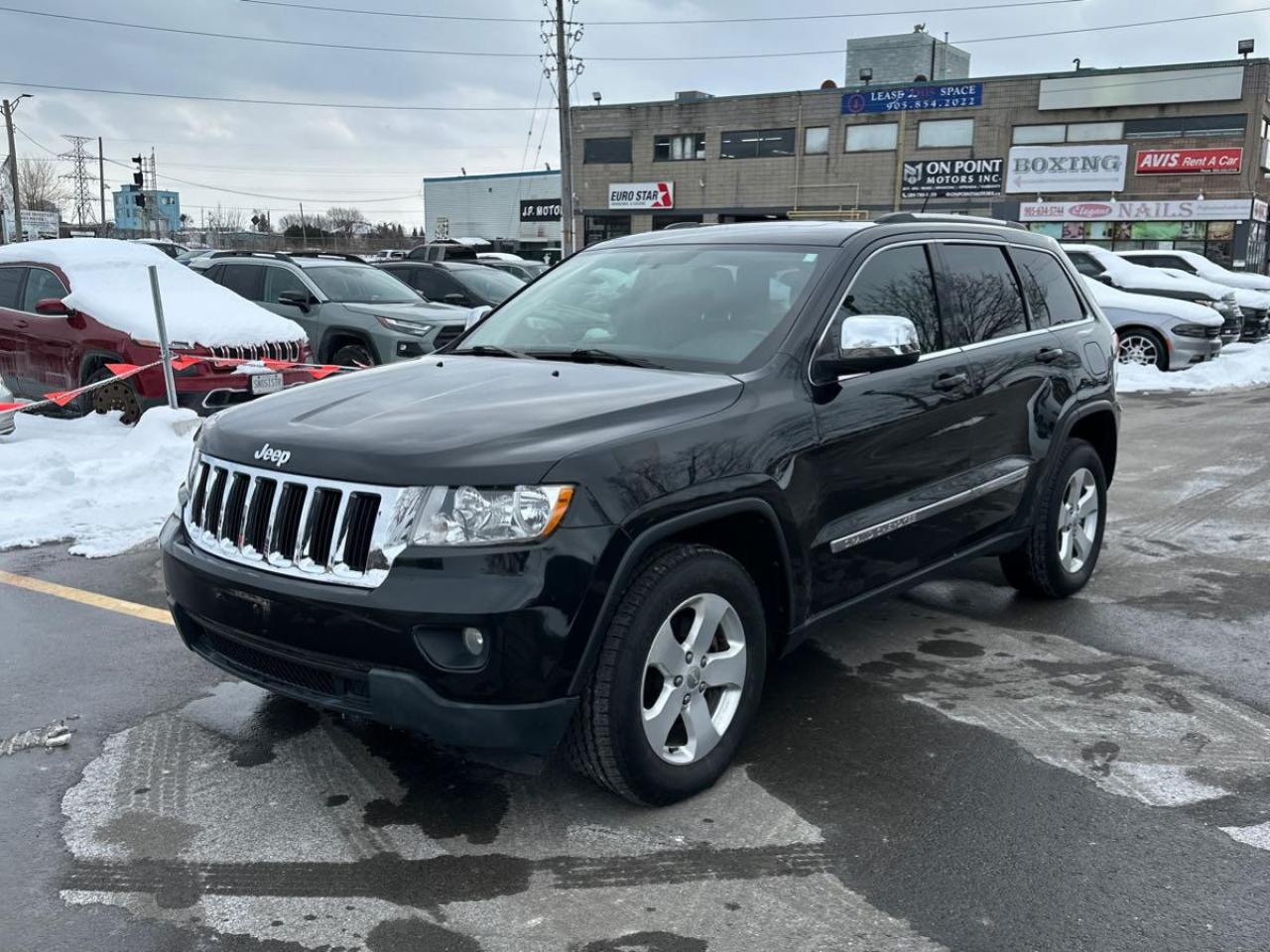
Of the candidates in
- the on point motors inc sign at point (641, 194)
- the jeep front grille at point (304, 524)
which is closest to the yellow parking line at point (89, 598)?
the jeep front grille at point (304, 524)

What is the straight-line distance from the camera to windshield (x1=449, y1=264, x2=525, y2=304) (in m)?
15.1

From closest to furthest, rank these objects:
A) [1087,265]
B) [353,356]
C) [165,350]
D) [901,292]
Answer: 1. [901,292]
2. [165,350]
3. [353,356]
4. [1087,265]

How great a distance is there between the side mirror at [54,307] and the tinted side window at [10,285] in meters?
0.66

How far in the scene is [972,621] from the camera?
5.35 m

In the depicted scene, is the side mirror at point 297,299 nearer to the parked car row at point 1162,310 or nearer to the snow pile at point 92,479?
the snow pile at point 92,479

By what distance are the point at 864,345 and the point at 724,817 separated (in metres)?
1.64

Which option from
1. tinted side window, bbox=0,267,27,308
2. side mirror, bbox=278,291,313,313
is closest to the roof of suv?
tinted side window, bbox=0,267,27,308

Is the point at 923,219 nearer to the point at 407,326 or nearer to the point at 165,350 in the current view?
the point at 165,350

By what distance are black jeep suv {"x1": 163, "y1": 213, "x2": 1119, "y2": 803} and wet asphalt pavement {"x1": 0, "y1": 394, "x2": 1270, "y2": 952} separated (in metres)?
0.35

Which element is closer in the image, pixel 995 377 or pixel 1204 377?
pixel 995 377

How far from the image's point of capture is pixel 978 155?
46.2 meters

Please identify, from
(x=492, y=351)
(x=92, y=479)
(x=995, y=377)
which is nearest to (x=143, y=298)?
(x=92, y=479)

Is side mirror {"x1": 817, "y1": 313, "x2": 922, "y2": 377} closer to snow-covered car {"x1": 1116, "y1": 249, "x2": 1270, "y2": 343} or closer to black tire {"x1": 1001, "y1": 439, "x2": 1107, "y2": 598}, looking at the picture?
black tire {"x1": 1001, "y1": 439, "x2": 1107, "y2": 598}

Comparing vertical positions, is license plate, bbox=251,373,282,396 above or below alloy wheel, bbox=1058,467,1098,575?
above
